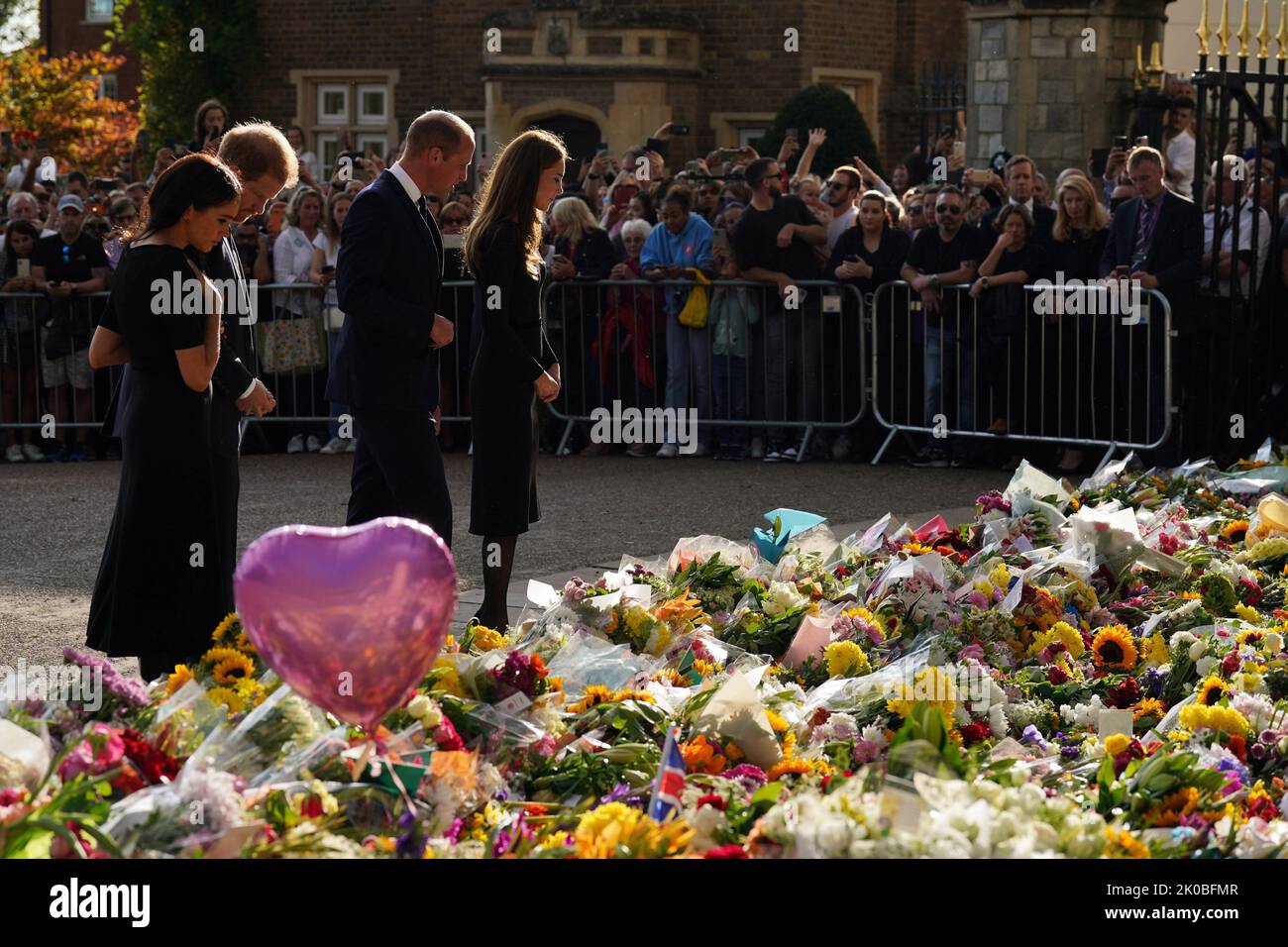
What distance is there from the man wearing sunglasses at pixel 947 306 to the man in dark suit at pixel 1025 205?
0.58 feet

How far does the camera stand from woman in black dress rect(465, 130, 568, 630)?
7.26 metres

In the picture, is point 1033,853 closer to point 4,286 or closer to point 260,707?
point 260,707

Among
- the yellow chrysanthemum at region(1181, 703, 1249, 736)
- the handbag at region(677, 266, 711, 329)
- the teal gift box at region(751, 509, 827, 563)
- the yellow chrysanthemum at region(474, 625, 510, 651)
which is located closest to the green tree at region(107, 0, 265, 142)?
the handbag at region(677, 266, 711, 329)

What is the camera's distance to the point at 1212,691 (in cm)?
511

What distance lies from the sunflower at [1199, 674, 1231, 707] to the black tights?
3.00 meters

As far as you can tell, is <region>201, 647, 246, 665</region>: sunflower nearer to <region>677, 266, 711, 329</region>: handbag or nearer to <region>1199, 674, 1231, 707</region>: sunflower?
<region>1199, 674, 1231, 707</region>: sunflower

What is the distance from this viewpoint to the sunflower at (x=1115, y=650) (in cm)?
587

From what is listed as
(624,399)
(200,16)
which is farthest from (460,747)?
(200,16)

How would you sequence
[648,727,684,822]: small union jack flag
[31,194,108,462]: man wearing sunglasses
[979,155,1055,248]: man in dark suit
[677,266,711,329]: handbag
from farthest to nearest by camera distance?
1. [31,194,108,462]: man wearing sunglasses
2. [677,266,711,329]: handbag
3. [979,155,1055,248]: man in dark suit
4. [648,727,684,822]: small union jack flag

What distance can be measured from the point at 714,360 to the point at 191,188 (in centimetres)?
756

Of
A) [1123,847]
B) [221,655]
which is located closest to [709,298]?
[221,655]

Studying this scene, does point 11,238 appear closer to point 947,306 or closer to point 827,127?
point 947,306

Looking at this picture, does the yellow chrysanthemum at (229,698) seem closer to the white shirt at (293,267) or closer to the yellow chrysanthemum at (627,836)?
the yellow chrysanthemum at (627,836)

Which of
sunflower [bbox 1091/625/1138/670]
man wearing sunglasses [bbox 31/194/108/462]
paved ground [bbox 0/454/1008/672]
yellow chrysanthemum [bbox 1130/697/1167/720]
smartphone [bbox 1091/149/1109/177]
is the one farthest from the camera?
smartphone [bbox 1091/149/1109/177]
